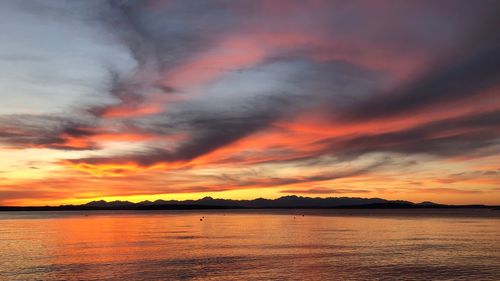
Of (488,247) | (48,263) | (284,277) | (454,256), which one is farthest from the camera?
(488,247)

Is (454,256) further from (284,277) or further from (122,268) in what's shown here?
(122,268)

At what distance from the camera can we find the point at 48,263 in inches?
2689

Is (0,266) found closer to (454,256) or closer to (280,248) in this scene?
(280,248)

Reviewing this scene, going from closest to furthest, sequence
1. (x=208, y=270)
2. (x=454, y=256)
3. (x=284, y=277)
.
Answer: (x=284, y=277) → (x=208, y=270) → (x=454, y=256)

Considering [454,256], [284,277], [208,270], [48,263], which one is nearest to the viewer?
[284,277]

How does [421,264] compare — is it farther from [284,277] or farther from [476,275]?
[284,277]

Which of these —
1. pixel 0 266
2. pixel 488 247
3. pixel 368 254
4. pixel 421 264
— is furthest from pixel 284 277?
pixel 488 247

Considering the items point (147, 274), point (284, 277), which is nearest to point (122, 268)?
point (147, 274)

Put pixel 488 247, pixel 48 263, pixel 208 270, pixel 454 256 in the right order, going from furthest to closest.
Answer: pixel 488 247
pixel 454 256
pixel 48 263
pixel 208 270

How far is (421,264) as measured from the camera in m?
64.5

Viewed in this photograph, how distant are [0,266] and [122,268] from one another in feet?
54.1

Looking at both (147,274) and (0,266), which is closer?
(147,274)

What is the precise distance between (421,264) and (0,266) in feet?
183

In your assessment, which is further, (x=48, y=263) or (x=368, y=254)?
(x=368, y=254)
